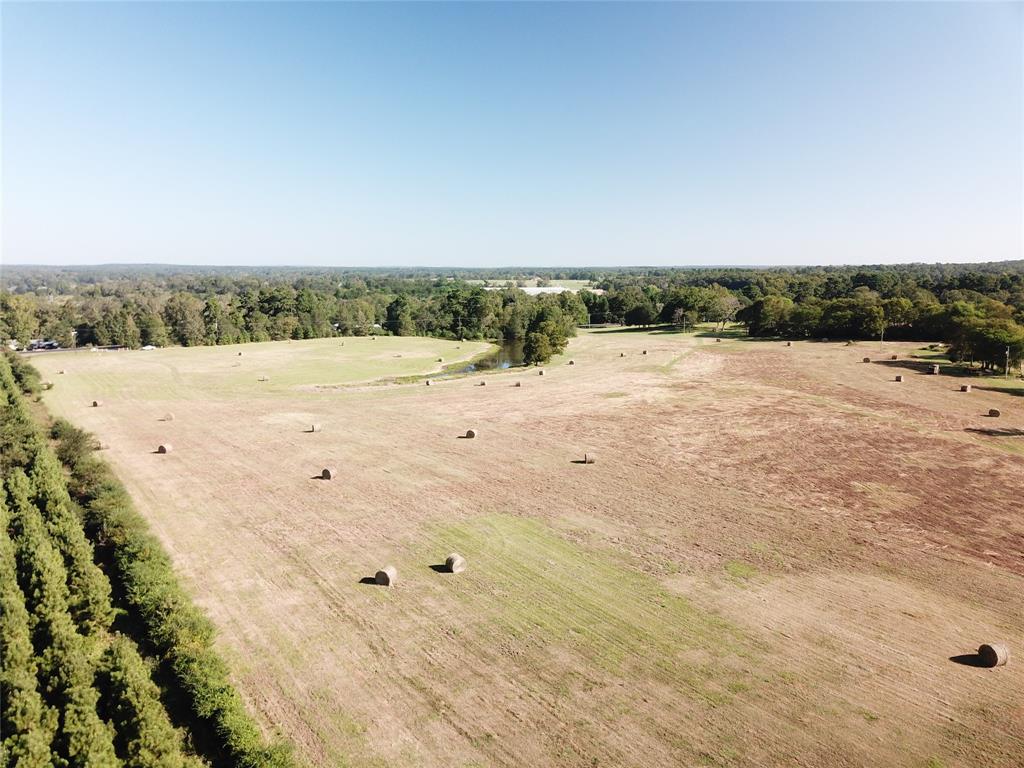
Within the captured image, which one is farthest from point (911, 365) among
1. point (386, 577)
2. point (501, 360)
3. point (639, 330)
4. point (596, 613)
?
point (386, 577)

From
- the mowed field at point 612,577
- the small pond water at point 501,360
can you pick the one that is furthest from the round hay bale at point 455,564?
the small pond water at point 501,360

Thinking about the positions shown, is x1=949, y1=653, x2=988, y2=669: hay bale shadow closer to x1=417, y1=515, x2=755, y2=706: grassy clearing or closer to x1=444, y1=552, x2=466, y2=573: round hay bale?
x1=417, y1=515, x2=755, y2=706: grassy clearing

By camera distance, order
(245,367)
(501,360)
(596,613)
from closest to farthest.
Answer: (596,613) < (245,367) < (501,360)

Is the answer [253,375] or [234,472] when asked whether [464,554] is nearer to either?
[234,472]

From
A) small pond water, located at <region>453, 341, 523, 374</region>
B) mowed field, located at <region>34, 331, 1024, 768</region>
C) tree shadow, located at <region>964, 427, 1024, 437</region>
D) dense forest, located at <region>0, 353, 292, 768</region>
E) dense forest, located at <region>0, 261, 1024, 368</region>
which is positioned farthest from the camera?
dense forest, located at <region>0, 261, 1024, 368</region>

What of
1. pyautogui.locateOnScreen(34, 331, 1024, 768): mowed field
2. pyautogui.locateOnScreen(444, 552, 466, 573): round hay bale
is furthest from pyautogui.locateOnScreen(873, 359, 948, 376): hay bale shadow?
pyautogui.locateOnScreen(444, 552, 466, 573): round hay bale

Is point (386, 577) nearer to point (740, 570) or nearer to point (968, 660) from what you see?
point (740, 570)
